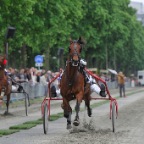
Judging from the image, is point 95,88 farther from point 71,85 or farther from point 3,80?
point 3,80

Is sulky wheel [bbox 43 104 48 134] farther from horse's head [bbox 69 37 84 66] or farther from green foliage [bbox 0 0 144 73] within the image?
green foliage [bbox 0 0 144 73]

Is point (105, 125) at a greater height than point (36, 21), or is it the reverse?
point (36, 21)

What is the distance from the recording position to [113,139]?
44.3 ft

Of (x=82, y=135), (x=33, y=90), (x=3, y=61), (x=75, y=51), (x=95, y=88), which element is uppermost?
(x=3, y=61)

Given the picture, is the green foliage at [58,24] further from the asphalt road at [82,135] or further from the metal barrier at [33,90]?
the asphalt road at [82,135]

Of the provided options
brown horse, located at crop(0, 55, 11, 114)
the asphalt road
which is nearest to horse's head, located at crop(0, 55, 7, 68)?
brown horse, located at crop(0, 55, 11, 114)

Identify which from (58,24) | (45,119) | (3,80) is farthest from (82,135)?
(58,24)

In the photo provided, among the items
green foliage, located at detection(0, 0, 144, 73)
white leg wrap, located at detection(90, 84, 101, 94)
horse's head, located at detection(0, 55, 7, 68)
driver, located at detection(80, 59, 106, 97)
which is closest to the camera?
driver, located at detection(80, 59, 106, 97)

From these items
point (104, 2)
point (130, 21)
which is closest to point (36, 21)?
point (104, 2)

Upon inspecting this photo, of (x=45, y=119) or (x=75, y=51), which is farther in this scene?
(x=45, y=119)

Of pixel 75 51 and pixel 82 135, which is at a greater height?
pixel 75 51

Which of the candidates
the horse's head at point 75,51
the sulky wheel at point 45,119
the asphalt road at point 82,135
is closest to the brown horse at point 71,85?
the horse's head at point 75,51

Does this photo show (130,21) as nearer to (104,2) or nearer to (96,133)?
(104,2)

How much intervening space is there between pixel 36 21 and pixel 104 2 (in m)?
25.8
